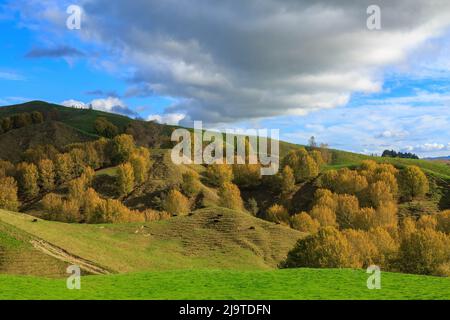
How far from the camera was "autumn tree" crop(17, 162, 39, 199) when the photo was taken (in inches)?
6093

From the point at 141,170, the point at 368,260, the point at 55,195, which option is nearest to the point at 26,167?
the point at 55,195

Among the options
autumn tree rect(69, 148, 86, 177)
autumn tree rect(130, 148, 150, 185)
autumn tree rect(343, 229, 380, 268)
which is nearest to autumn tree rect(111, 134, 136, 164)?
autumn tree rect(130, 148, 150, 185)

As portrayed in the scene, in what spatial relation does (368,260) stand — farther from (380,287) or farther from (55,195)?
(55,195)

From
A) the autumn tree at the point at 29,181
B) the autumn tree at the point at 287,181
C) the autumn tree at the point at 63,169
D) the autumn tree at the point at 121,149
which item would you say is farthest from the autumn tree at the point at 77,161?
the autumn tree at the point at 287,181

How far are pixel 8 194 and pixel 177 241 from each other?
82979 mm

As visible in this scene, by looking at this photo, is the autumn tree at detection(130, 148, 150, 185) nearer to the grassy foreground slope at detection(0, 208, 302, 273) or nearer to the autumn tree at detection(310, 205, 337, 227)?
the autumn tree at detection(310, 205, 337, 227)

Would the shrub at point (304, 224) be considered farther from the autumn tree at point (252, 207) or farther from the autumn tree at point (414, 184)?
the autumn tree at point (414, 184)

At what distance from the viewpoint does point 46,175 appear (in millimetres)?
159625

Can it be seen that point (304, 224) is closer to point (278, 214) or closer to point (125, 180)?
point (278, 214)

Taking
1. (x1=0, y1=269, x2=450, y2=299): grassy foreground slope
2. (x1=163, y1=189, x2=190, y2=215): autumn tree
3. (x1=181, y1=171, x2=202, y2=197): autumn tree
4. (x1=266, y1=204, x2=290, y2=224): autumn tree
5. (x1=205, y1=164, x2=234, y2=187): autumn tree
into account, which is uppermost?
(x1=205, y1=164, x2=234, y2=187): autumn tree

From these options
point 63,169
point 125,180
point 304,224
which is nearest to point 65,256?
point 304,224

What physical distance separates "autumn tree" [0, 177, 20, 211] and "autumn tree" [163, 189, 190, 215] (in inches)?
1850

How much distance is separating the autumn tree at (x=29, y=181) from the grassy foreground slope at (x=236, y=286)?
133 metres

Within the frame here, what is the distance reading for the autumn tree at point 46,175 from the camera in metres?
159
